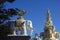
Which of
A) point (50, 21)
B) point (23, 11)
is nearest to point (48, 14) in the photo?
point (50, 21)

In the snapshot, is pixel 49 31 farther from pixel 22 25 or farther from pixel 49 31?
pixel 22 25

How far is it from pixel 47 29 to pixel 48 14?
6.30 feet

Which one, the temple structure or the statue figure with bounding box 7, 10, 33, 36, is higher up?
the temple structure

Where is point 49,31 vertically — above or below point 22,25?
above

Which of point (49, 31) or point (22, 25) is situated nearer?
point (22, 25)

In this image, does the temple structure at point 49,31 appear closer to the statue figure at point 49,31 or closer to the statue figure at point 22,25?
the statue figure at point 49,31

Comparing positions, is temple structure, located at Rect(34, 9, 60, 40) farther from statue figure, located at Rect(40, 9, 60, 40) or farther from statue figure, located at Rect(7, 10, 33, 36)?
statue figure, located at Rect(7, 10, 33, 36)

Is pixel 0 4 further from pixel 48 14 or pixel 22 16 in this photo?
pixel 48 14

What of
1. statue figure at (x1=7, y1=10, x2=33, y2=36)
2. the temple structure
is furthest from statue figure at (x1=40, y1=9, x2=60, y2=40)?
statue figure at (x1=7, y1=10, x2=33, y2=36)

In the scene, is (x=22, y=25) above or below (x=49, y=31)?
below

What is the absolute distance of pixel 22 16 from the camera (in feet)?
56.1

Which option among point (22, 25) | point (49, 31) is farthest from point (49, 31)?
point (22, 25)

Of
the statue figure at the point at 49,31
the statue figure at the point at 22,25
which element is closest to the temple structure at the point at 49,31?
the statue figure at the point at 49,31

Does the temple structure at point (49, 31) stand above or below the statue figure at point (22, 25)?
above
